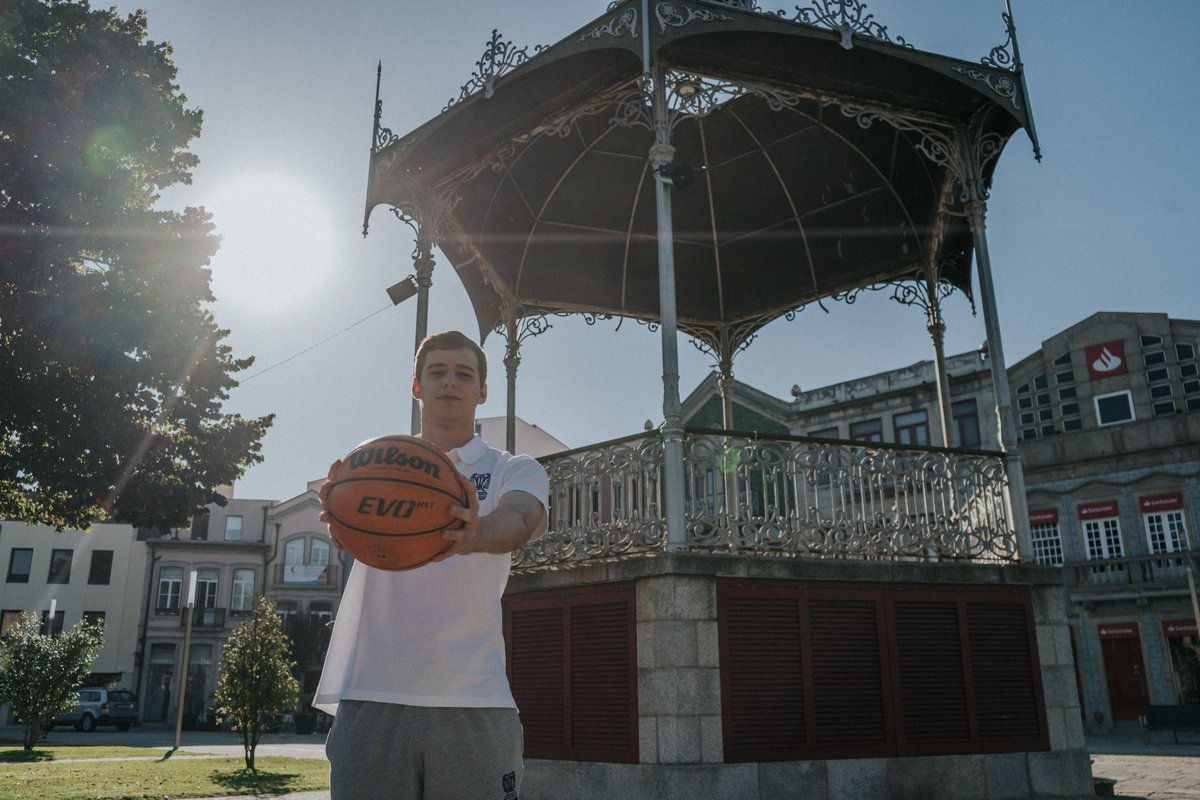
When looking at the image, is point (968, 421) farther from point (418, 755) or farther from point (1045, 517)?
point (418, 755)

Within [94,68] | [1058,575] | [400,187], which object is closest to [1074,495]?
[1058,575]

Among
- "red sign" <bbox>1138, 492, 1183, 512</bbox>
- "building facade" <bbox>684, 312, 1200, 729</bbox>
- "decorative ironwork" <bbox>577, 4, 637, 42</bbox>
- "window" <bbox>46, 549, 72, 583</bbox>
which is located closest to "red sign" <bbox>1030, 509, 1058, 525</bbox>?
"building facade" <bbox>684, 312, 1200, 729</bbox>

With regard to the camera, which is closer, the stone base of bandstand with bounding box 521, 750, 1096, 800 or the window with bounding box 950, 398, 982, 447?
the stone base of bandstand with bounding box 521, 750, 1096, 800

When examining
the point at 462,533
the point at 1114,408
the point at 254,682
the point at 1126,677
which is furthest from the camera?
the point at 1114,408

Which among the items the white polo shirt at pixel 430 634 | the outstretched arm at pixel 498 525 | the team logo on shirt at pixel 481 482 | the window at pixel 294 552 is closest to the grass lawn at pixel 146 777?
the white polo shirt at pixel 430 634

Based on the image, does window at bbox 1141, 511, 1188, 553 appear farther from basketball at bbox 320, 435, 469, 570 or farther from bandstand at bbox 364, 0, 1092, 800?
basketball at bbox 320, 435, 469, 570

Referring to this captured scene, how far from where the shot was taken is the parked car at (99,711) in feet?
133

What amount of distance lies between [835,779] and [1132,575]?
111ft

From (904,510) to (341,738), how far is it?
8.06m

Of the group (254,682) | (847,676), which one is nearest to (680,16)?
(847,676)

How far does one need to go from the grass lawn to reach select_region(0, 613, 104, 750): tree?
1.45 m

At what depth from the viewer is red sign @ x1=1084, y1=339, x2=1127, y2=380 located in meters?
39.7

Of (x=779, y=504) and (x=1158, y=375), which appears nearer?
(x=779, y=504)

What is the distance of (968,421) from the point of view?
4153cm
